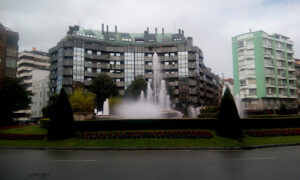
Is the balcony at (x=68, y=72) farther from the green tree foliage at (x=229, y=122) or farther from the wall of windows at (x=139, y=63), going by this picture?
the green tree foliage at (x=229, y=122)

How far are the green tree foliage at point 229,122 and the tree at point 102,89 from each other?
1551 inches

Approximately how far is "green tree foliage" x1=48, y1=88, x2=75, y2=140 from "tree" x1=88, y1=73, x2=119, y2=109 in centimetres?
3532

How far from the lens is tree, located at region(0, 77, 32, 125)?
37.5 m

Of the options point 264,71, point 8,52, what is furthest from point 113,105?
point 264,71

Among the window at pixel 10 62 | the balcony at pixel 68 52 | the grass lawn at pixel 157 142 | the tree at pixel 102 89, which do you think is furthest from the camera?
the balcony at pixel 68 52

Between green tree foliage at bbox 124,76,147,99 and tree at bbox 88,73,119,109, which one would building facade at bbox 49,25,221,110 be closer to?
tree at bbox 88,73,119,109

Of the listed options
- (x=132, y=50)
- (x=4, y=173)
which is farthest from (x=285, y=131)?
(x=132, y=50)

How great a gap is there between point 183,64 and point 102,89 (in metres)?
26.1

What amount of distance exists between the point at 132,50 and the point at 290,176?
66162mm

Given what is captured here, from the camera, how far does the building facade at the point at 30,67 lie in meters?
83.3

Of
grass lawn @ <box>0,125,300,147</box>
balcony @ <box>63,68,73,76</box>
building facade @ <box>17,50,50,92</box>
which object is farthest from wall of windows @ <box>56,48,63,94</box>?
grass lawn @ <box>0,125,300,147</box>

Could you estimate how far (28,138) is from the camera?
69.1ft

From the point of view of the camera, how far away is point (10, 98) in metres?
38.9

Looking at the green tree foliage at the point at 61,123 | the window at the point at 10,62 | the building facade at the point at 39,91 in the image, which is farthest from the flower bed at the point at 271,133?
the building facade at the point at 39,91
